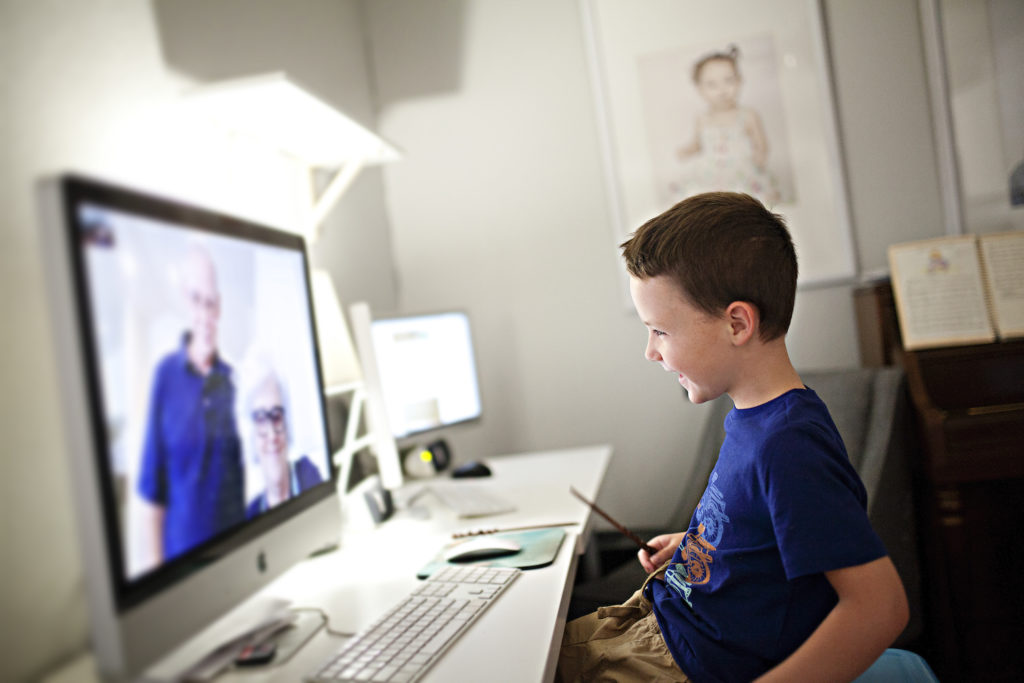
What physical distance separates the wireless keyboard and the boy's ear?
49 cm

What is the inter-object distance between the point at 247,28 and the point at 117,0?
1.70 feet

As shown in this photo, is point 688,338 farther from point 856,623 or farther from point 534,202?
point 534,202

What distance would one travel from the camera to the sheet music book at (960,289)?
1879 mm

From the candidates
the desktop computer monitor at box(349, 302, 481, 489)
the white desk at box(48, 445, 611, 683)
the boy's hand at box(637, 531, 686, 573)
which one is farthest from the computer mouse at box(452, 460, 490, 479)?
the boy's hand at box(637, 531, 686, 573)

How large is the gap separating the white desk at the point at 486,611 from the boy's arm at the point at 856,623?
0.30 m

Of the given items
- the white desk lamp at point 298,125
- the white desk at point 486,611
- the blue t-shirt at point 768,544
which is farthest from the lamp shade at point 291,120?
the blue t-shirt at point 768,544

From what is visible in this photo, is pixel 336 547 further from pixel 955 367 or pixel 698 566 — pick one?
pixel 955 367

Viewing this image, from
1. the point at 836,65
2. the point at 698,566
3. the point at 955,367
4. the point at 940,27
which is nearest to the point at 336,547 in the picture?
the point at 698,566

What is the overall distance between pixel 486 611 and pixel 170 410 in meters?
0.50

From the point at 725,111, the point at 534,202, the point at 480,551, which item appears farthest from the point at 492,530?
the point at 725,111

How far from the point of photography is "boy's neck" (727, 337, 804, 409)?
90 centimetres

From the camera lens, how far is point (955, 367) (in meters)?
1.85

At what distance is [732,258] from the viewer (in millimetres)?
905

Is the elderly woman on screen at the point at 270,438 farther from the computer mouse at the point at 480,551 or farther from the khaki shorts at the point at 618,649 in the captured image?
the khaki shorts at the point at 618,649
